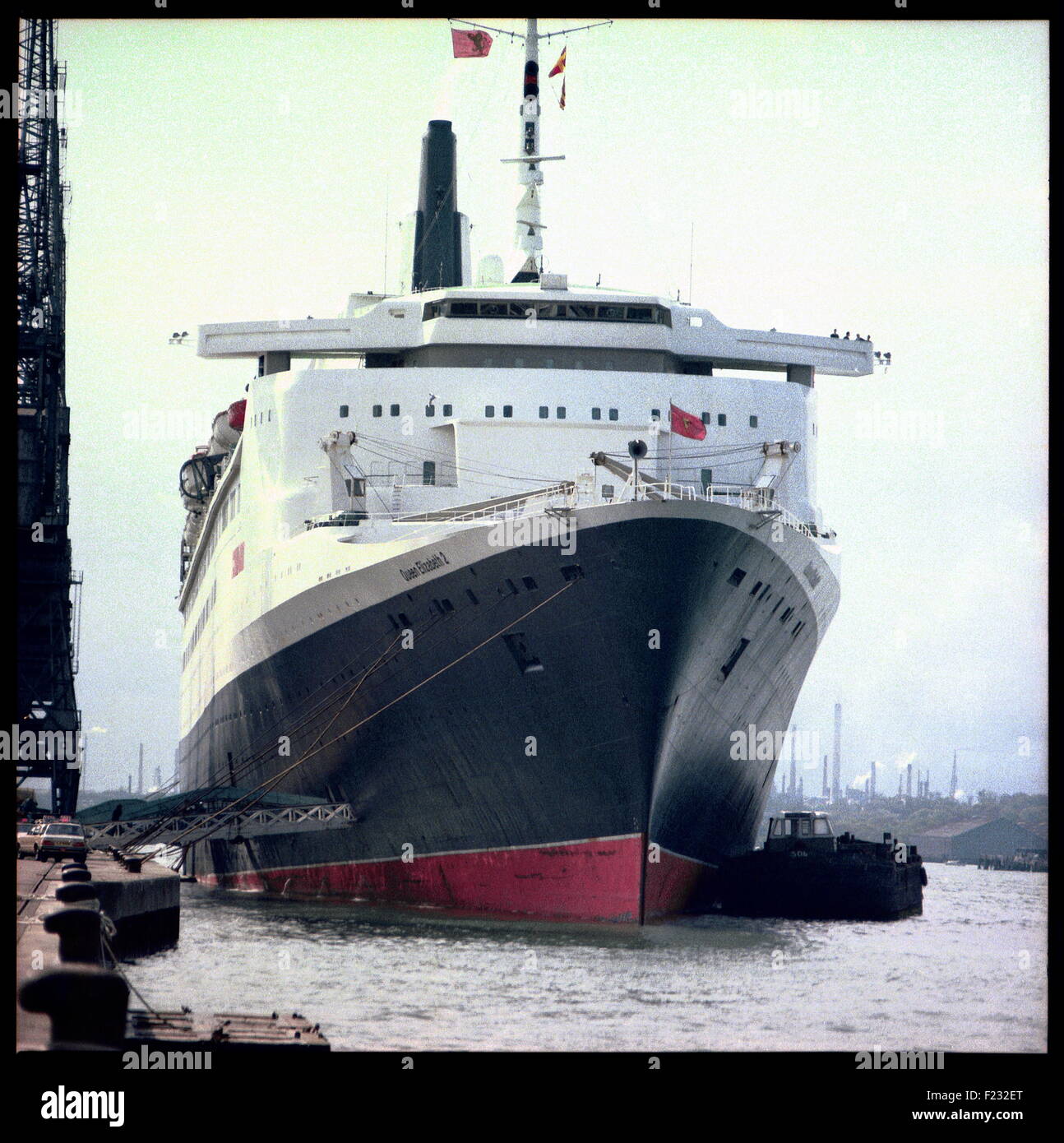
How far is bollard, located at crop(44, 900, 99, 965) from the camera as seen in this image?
1102 centimetres

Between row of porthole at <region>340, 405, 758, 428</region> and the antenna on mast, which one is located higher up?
the antenna on mast

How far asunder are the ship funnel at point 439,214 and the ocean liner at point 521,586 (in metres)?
7.18

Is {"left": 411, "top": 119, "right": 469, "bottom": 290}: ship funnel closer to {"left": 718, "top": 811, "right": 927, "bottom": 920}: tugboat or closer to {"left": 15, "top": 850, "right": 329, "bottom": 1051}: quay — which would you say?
{"left": 718, "top": 811, "right": 927, "bottom": 920}: tugboat

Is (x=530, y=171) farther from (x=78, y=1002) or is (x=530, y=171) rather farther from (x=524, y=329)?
(x=78, y=1002)

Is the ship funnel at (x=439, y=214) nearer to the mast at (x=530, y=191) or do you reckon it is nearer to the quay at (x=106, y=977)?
the mast at (x=530, y=191)

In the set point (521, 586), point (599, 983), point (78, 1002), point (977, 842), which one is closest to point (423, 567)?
point (521, 586)

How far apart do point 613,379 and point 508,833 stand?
9.65 meters

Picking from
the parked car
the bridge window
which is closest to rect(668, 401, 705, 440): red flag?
the bridge window

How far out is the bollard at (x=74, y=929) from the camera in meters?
11.0

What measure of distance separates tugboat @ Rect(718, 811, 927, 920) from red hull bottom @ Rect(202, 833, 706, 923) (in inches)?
118

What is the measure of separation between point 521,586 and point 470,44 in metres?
13.8

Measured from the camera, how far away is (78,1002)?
32.3 feet

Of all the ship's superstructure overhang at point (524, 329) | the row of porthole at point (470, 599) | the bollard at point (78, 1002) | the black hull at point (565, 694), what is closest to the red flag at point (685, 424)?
the black hull at point (565, 694)

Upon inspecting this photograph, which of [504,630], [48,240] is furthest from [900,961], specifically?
[48,240]
